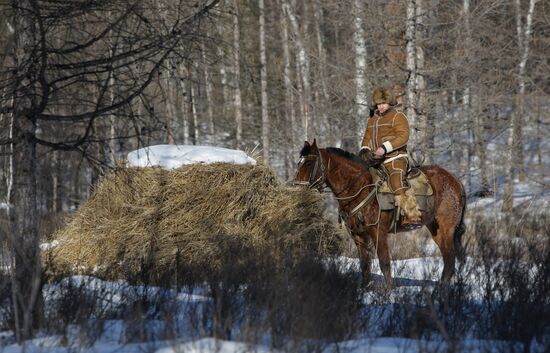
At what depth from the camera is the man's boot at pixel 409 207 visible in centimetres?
934

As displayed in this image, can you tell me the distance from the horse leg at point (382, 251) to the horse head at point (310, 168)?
934 millimetres

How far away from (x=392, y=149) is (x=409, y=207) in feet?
2.42

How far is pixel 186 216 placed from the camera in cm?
1023

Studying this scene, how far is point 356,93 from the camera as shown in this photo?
17.8 meters

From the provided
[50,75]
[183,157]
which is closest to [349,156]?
[183,157]

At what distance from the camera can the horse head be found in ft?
30.5

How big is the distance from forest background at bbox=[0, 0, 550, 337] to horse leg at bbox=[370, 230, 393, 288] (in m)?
1.49

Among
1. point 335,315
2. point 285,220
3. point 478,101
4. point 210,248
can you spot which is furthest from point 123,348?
point 478,101

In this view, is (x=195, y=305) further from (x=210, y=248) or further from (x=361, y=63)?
(x=361, y=63)

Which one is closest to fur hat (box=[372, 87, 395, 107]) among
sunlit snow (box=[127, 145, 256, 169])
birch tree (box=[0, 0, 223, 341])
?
sunlit snow (box=[127, 145, 256, 169])

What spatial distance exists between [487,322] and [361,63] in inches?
515

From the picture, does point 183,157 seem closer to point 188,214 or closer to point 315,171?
point 188,214

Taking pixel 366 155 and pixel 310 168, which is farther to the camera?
pixel 366 155

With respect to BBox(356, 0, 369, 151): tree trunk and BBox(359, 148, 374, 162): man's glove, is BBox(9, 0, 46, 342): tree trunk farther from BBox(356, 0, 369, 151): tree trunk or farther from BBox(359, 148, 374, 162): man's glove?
BBox(356, 0, 369, 151): tree trunk
